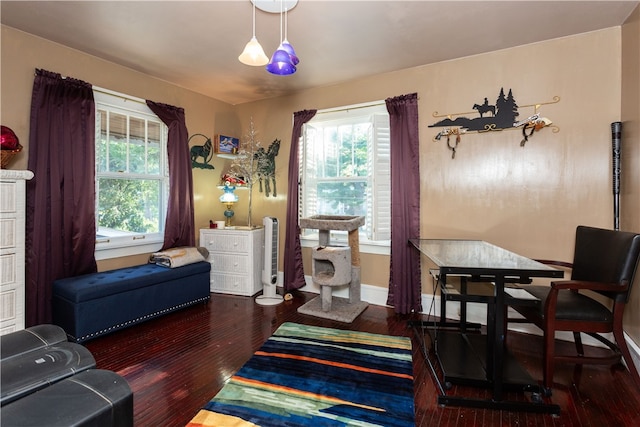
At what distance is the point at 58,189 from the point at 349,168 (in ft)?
9.37

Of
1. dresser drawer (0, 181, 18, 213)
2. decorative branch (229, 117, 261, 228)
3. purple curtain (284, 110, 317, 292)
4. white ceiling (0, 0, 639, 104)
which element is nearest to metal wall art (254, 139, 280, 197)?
decorative branch (229, 117, 261, 228)

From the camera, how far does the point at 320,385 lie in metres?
1.93

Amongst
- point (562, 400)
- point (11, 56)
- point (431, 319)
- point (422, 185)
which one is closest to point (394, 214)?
point (422, 185)

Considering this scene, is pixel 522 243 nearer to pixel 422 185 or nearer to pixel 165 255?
pixel 422 185

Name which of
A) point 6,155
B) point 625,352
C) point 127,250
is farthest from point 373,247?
point 6,155

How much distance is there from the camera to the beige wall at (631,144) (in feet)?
7.20

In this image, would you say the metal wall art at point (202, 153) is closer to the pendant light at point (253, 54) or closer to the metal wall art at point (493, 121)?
the pendant light at point (253, 54)

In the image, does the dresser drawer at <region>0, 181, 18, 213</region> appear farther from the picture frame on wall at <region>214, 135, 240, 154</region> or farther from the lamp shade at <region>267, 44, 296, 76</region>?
the picture frame on wall at <region>214, 135, 240, 154</region>

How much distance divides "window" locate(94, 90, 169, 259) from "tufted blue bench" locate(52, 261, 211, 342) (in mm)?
398

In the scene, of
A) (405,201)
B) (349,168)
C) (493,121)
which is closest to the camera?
(493,121)

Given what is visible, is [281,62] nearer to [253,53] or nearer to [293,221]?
[253,53]

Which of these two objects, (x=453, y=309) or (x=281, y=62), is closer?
(x=281, y=62)

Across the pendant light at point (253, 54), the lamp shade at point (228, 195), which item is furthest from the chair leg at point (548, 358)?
the lamp shade at point (228, 195)

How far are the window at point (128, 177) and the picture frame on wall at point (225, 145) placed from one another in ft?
2.18
